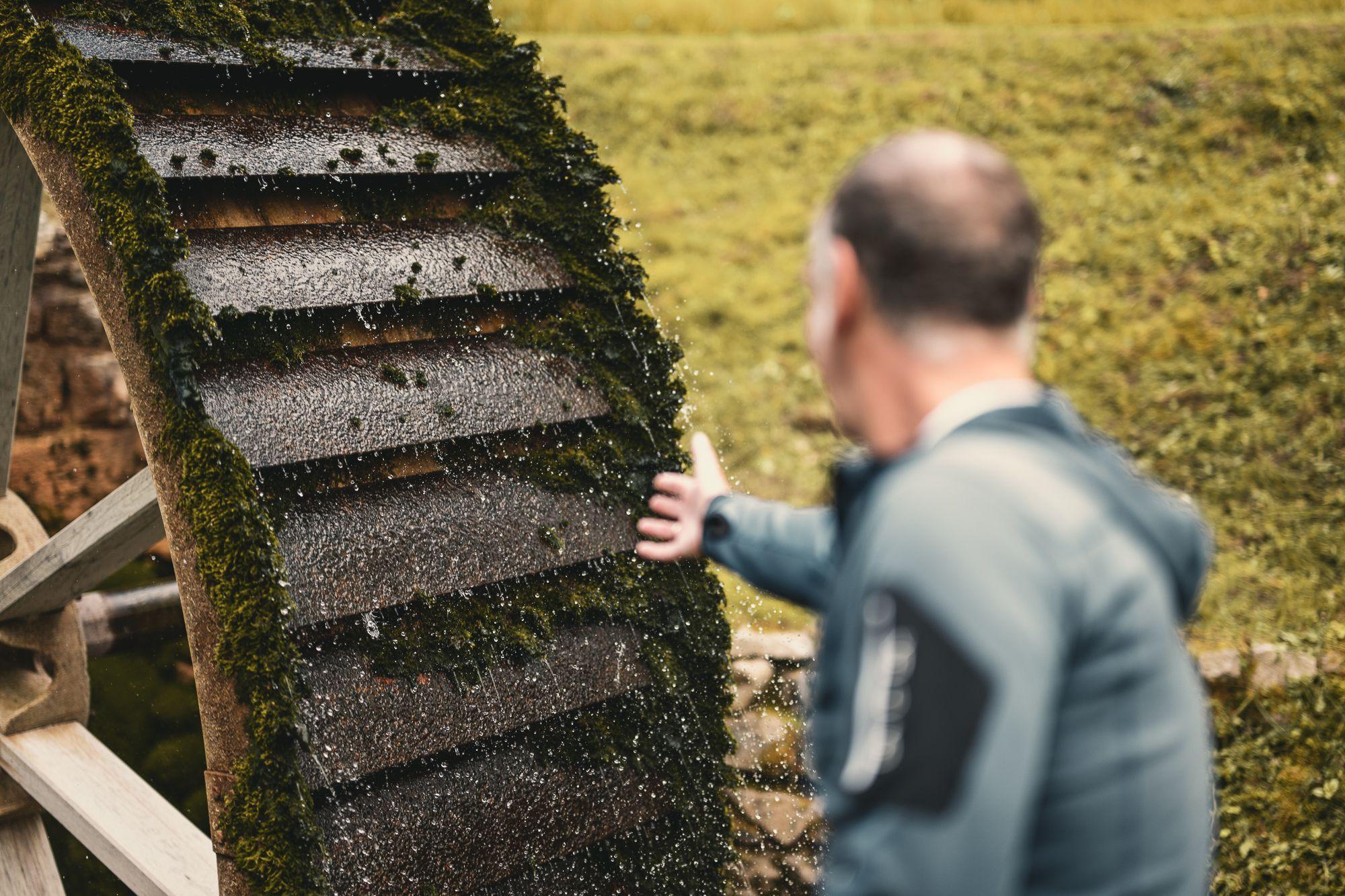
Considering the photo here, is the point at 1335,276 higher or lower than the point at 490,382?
lower

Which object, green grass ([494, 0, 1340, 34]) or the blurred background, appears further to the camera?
green grass ([494, 0, 1340, 34])

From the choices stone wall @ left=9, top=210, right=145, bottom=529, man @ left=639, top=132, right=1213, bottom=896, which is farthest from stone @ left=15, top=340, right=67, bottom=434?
man @ left=639, top=132, right=1213, bottom=896

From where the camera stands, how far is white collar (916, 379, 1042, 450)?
98 cm

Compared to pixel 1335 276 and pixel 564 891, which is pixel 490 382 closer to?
pixel 564 891

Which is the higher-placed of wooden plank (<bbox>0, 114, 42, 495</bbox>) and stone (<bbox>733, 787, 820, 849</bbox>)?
wooden plank (<bbox>0, 114, 42, 495</bbox>)

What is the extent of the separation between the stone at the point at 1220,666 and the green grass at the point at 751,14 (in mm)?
5600

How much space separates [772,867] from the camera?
3.76m

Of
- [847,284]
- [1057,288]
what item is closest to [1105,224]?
[1057,288]

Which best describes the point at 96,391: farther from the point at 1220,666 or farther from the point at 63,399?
the point at 1220,666

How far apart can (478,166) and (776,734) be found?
220 centimetres

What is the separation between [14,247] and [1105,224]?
5704 mm

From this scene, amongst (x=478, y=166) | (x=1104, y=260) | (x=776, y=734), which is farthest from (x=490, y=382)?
(x=1104, y=260)

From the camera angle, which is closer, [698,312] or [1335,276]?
[1335,276]

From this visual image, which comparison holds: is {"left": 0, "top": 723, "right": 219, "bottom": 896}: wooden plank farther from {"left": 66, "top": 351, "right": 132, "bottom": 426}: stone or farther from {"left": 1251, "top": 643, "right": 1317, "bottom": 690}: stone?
{"left": 1251, "top": 643, "right": 1317, "bottom": 690}: stone
